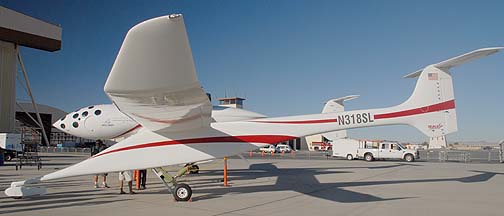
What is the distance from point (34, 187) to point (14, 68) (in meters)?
36.9

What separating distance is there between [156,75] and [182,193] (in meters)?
4.73

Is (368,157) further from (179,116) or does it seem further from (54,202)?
(54,202)

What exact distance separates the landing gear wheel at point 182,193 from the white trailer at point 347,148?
24242 mm

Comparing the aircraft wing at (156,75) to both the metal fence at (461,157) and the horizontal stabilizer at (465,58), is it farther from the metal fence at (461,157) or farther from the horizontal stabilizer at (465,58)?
the metal fence at (461,157)

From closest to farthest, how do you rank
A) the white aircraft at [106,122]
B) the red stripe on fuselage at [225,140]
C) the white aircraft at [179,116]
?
the white aircraft at [179,116] → the red stripe on fuselage at [225,140] → the white aircraft at [106,122]

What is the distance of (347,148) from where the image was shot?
33031 millimetres

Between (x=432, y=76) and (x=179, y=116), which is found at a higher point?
(x=432, y=76)

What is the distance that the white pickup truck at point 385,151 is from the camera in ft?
102

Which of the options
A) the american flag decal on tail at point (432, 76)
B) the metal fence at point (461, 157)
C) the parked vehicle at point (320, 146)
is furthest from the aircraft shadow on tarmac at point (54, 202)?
the parked vehicle at point (320, 146)

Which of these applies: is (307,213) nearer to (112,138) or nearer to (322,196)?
(322,196)

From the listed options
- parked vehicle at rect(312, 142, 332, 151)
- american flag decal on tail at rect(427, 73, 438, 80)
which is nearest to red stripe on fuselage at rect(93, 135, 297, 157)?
american flag decal on tail at rect(427, 73, 438, 80)

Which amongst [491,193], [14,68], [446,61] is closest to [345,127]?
[446,61]

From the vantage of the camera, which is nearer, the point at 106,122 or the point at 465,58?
the point at 465,58

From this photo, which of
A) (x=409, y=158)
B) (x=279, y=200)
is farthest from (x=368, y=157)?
(x=279, y=200)
